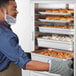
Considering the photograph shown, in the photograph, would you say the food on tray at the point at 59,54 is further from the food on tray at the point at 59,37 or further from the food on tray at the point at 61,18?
the food on tray at the point at 61,18

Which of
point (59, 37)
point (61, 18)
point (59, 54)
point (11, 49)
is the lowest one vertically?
point (59, 54)

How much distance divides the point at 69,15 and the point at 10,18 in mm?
1674

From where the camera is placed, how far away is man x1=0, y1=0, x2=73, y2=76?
2.06m

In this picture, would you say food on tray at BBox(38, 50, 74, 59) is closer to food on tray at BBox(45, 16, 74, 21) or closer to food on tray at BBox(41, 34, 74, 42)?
food on tray at BBox(41, 34, 74, 42)

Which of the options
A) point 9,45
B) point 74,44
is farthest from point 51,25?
point 9,45

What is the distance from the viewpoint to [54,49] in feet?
13.5

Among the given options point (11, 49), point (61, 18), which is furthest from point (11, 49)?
point (61, 18)

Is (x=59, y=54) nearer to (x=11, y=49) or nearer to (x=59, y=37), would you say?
(x=59, y=37)

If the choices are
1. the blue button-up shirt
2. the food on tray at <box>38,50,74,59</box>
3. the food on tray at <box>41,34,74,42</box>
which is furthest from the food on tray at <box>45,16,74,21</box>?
the blue button-up shirt

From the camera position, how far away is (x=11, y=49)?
6.73 ft

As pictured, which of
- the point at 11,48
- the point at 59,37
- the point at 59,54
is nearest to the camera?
the point at 11,48

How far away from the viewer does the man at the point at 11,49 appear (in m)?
2.06

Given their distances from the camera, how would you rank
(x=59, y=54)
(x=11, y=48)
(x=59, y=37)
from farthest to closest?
1. (x=59, y=37)
2. (x=59, y=54)
3. (x=11, y=48)

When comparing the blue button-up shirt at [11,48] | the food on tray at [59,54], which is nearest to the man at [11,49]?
the blue button-up shirt at [11,48]
